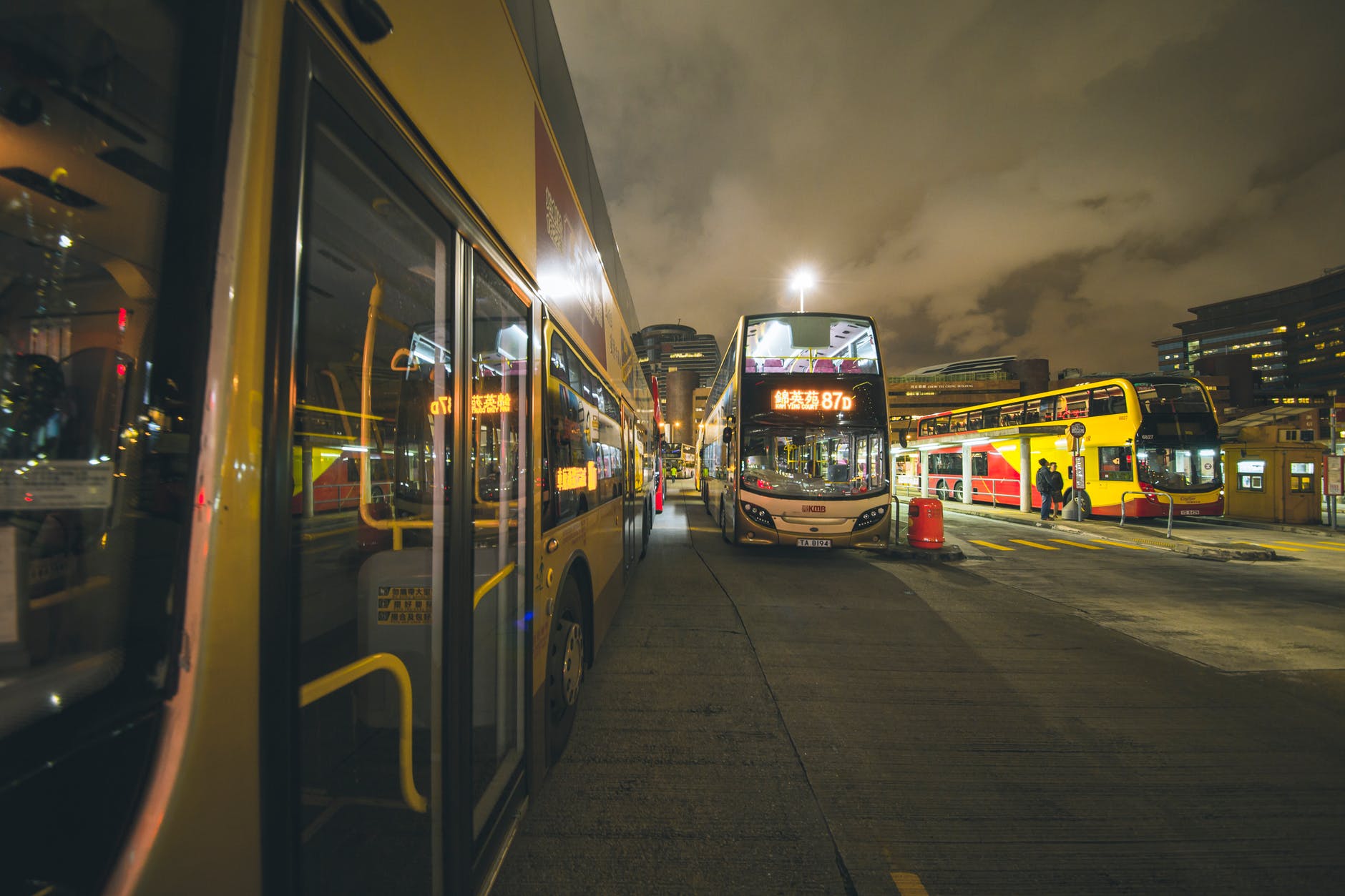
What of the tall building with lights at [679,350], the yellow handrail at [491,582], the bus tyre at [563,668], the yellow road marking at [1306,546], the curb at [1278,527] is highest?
the tall building with lights at [679,350]

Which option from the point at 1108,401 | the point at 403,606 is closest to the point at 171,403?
the point at 403,606

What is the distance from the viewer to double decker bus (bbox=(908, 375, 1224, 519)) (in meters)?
12.9

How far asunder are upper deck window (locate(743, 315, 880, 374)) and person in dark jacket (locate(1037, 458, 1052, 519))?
9.05m

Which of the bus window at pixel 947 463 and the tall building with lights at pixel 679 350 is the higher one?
the tall building with lights at pixel 679 350

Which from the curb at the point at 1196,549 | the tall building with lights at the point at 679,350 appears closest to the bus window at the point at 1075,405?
the curb at the point at 1196,549

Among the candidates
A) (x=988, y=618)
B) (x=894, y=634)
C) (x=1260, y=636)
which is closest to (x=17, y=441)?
(x=894, y=634)

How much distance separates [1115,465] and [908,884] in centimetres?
1587

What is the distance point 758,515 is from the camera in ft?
27.1

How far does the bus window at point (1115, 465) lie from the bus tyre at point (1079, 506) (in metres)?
0.71

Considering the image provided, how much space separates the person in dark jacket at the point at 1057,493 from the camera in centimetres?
1395

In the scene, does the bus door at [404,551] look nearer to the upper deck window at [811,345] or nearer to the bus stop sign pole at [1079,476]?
the upper deck window at [811,345]

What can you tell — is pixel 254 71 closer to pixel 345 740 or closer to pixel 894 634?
pixel 345 740

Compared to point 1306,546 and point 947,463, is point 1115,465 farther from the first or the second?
point 947,463

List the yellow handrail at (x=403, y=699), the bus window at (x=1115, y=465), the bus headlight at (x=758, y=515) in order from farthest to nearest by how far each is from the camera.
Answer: the bus window at (x=1115, y=465) → the bus headlight at (x=758, y=515) → the yellow handrail at (x=403, y=699)
